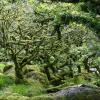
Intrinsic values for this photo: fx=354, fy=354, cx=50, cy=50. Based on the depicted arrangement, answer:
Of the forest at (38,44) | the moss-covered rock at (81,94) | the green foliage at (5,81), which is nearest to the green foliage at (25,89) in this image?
the forest at (38,44)

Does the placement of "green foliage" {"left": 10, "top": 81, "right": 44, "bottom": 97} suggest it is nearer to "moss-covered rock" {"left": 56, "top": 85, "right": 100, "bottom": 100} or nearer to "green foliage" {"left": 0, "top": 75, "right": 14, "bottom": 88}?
"green foliage" {"left": 0, "top": 75, "right": 14, "bottom": 88}

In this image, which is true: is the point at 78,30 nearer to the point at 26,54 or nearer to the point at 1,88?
the point at 26,54

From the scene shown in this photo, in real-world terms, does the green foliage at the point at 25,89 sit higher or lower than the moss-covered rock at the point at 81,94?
lower

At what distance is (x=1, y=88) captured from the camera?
109 feet

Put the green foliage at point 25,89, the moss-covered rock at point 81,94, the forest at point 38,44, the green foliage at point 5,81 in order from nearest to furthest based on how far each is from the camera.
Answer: the moss-covered rock at point 81,94
the forest at point 38,44
the green foliage at point 25,89
the green foliage at point 5,81

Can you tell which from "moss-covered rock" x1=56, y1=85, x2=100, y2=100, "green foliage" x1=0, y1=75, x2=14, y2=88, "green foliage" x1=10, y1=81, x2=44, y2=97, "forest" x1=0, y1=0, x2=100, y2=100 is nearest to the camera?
"moss-covered rock" x1=56, y1=85, x2=100, y2=100

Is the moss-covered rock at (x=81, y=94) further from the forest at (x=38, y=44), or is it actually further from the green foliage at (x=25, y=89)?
the green foliage at (x=25, y=89)

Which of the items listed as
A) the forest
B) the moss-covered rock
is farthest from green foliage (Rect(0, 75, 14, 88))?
the moss-covered rock

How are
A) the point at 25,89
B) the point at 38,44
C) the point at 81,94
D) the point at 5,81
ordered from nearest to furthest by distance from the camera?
the point at 81,94 → the point at 25,89 → the point at 38,44 → the point at 5,81

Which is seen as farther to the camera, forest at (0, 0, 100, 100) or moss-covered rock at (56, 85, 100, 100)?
forest at (0, 0, 100, 100)

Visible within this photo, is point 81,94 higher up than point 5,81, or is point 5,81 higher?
point 81,94

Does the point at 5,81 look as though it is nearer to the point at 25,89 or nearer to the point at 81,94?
the point at 25,89

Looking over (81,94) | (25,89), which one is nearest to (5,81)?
(25,89)

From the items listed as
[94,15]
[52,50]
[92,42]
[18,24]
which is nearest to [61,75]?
[52,50]
